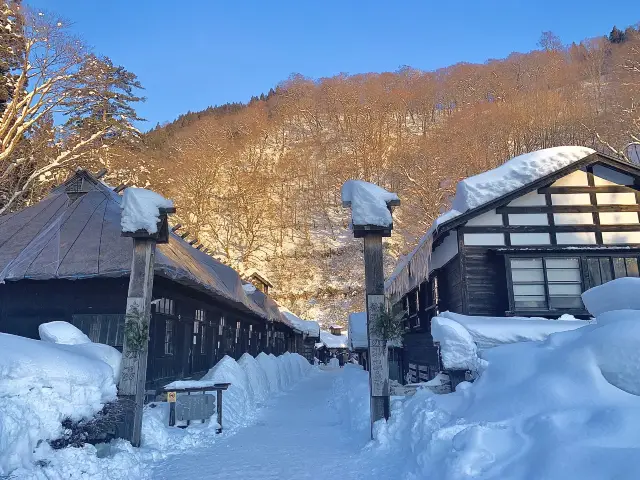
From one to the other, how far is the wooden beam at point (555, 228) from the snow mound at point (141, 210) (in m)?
8.80

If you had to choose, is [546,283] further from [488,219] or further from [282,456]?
[282,456]

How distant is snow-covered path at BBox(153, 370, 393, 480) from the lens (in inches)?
257

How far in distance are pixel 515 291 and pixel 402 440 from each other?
25.0 ft

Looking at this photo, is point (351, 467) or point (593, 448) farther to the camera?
point (351, 467)

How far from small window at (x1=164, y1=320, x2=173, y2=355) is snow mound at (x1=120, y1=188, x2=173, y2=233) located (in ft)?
14.7

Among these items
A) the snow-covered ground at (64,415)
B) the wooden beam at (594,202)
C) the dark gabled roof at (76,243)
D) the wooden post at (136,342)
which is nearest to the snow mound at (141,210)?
the wooden post at (136,342)

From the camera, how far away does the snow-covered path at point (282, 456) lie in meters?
6.54

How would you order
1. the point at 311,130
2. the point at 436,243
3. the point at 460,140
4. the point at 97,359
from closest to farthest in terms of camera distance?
the point at 97,359, the point at 436,243, the point at 460,140, the point at 311,130

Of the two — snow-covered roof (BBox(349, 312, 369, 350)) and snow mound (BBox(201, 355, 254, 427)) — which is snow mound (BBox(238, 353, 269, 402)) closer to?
snow mound (BBox(201, 355, 254, 427))

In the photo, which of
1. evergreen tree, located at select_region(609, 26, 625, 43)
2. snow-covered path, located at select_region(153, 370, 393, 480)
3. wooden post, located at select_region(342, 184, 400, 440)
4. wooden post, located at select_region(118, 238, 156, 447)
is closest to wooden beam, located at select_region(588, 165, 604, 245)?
wooden post, located at select_region(342, 184, 400, 440)

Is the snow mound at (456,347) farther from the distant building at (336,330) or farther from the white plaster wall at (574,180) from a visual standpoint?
the distant building at (336,330)

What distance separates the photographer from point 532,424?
14.4 ft

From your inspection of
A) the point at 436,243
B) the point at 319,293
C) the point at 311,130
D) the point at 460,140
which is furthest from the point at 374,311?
the point at 311,130

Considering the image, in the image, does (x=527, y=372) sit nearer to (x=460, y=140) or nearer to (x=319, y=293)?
(x=460, y=140)
